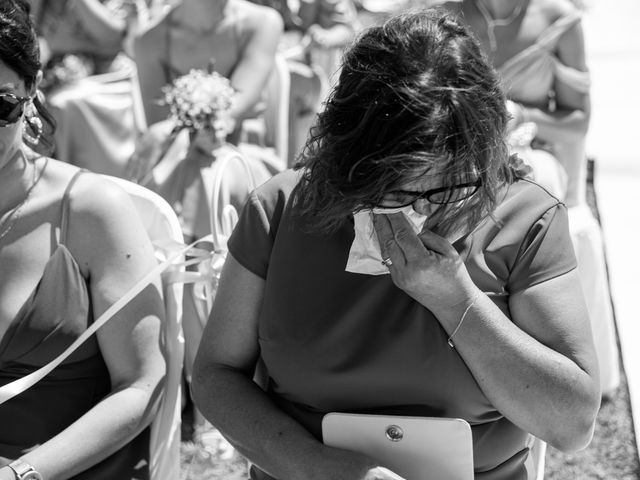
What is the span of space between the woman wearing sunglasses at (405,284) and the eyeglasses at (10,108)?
0.51m

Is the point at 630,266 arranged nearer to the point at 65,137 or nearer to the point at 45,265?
the point at 65,137

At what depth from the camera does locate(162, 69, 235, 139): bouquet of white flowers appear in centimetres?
336

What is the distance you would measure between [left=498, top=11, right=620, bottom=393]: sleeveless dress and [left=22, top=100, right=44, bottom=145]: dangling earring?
1.99 m

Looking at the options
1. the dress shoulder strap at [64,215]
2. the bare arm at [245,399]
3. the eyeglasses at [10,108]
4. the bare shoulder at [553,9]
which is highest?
the eyeglasses at [10,108]

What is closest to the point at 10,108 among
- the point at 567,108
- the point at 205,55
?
the point at 205,55

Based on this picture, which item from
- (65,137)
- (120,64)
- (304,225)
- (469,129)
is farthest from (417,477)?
(120,64)

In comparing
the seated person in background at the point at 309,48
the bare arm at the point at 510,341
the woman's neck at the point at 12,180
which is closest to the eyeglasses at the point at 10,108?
the woman's neck at the point at 12,180

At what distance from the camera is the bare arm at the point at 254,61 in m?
3.87

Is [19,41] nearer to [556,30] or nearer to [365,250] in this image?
[365,250]

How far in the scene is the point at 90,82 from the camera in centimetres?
542

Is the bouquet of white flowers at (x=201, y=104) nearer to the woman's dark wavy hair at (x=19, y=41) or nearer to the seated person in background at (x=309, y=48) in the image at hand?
the woman's dark wavy hair at (x=19, y=41)

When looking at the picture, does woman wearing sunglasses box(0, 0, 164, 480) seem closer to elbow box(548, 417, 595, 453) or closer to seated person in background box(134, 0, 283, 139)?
elbow box(548, 417, 595, 453)

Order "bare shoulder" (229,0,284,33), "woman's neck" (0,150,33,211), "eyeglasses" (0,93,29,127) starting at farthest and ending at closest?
1. "bare shoulder" (229,0,284,33)
2. "woman's neck" (0,150,33,211)
3. "eyeglasses" (0,93,29,127)

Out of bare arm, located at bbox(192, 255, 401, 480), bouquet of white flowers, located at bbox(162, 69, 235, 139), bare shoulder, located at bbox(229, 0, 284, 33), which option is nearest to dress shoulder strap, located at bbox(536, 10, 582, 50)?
bare shoulder, located at bbox(229, 0, 284, 33)
